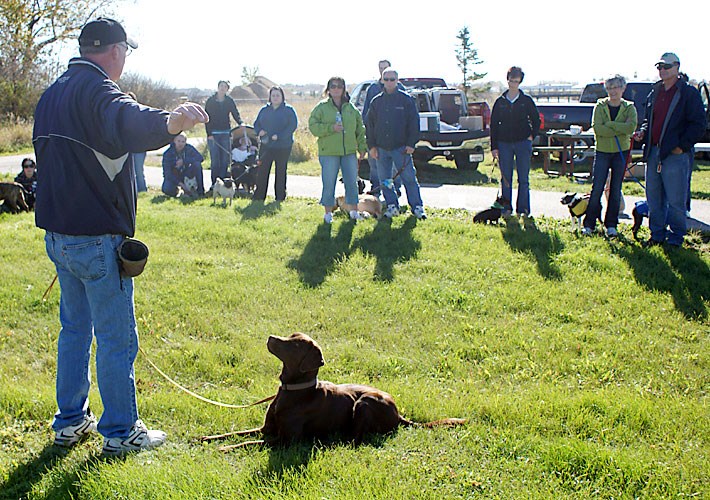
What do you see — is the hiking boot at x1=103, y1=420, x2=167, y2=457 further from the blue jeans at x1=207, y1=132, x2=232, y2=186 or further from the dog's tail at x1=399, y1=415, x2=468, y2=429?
the blue jeans at x1=207, y1=132, x2=232, y2=186

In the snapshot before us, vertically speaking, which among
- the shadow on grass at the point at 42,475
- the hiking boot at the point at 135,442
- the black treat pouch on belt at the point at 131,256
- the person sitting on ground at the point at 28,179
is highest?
the person sitting on ground at the point at 28,179

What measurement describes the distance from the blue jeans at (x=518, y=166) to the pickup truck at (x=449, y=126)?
4.37 m

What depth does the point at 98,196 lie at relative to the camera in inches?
122

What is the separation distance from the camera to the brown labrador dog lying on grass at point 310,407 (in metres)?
3.32

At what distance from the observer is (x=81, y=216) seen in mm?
3061

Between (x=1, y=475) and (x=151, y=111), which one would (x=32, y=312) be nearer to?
(x=1, y=475)

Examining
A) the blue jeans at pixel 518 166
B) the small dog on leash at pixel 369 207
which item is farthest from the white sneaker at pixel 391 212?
the blue jeans at pixel 518 166

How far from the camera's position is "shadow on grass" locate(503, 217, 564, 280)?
6729mm

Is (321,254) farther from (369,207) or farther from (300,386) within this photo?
(300,386)

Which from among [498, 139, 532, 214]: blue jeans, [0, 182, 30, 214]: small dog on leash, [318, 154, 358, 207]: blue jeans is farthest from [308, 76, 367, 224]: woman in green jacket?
[0, 182, 30, 214]: small dog on leash

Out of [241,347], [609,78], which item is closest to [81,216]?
[241,347]

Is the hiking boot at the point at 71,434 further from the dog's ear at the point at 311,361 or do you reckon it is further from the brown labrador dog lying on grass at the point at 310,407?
the dog's ear at the point at 311,361

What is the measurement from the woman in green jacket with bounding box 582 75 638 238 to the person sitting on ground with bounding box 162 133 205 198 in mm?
7197

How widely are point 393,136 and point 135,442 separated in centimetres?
641
